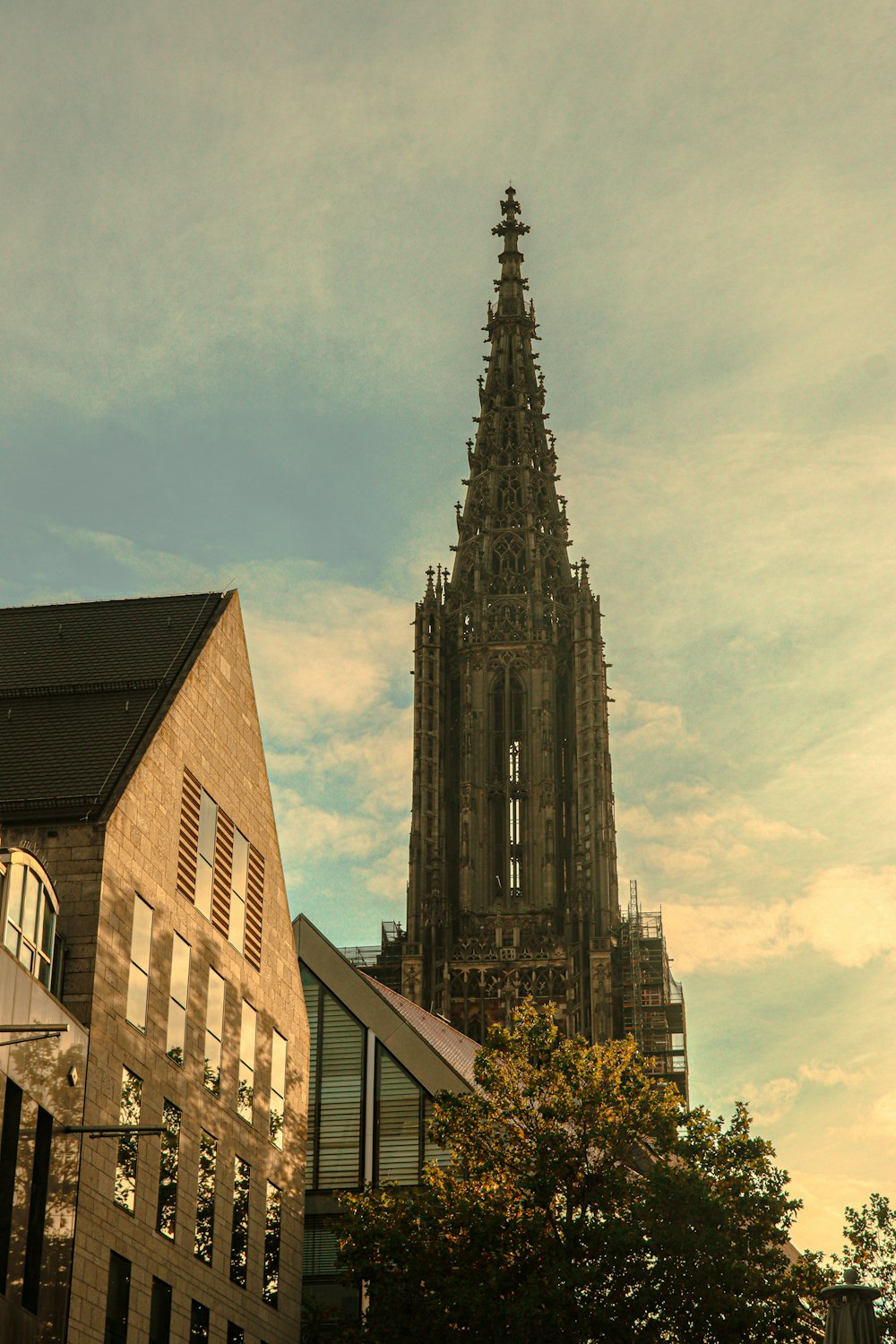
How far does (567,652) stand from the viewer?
104812 millimetres

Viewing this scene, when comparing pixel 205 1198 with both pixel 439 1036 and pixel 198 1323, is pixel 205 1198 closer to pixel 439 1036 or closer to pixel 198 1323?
pixel 198 1323

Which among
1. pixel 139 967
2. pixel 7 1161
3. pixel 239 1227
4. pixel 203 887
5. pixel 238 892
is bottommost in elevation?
pixel 7 1161

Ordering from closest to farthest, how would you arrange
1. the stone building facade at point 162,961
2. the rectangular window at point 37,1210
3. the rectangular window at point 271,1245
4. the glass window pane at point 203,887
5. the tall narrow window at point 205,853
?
1. the rectangular window at point 37,1210
2. the stone building facade at point 162,961
3. the glass window pane at point 203,887
4. the tall narrow window at point 205,853
5. the rectangular window at point 271,1245

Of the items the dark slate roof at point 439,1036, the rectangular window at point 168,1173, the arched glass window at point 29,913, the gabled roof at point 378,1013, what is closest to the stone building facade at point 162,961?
the rectangular window at point 168,1173

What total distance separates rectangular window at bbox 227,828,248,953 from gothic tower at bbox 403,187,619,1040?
52.5 meters

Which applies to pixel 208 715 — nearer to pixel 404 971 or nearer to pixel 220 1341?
pixel 220 1341

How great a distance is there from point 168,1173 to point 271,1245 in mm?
6224

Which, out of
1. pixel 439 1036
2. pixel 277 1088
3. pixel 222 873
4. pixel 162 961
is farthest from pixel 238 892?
pixel 439 1036

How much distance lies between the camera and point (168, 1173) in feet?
118

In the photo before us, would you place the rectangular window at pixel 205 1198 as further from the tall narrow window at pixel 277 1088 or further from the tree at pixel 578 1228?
the tall narrow window at pixel 277 1088

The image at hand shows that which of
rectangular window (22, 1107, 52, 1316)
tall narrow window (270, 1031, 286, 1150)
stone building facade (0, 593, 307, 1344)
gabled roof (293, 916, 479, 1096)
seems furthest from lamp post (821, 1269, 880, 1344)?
gabled roof (293, 916, 479, 1096)

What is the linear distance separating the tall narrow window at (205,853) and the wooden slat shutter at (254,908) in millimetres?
2063

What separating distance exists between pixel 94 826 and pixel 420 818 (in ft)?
213

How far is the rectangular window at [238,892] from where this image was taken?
40938 mm
